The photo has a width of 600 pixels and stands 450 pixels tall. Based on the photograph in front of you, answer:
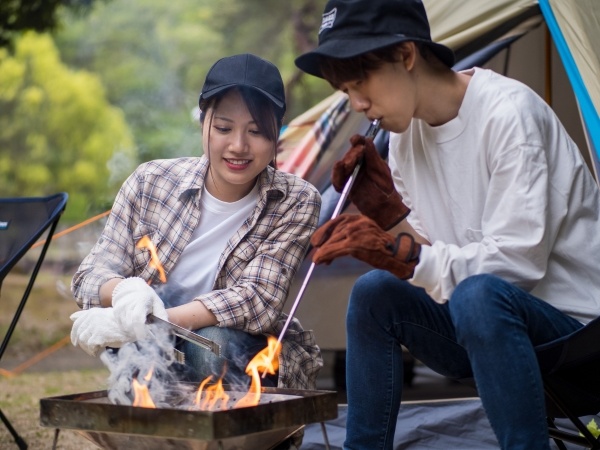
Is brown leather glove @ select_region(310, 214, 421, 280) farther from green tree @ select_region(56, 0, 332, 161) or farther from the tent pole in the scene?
green tree @ select_region(56, 0, 332, 161)

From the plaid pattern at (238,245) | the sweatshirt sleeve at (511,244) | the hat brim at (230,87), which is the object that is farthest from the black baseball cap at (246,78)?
the sweatshirt sleeve at (511,244)

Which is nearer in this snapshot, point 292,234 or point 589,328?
point 589,328

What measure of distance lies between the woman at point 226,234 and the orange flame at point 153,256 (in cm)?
1

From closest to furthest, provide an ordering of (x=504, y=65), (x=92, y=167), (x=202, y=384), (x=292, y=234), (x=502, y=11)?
(x=202, y=384) → (x=292, y=234) → (x=502, y=11) → (x=504, y=65) → (x=92, y=167)

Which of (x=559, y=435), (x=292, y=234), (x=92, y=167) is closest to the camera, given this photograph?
(x=559, y=435)

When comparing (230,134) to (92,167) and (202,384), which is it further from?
(92,167)

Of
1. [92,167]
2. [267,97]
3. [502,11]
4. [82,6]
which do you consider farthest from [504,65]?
[82,6]

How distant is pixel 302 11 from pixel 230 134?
23.0 feet

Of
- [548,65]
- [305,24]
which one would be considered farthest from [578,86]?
[305,24]

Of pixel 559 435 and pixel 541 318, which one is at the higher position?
pixel 541 318

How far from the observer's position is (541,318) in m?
1.71

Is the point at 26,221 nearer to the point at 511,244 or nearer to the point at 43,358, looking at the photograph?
the point at 511,244

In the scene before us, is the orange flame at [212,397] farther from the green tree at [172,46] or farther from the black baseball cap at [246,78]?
the green tree at [172,46]

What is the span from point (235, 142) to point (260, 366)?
1.81 feet
